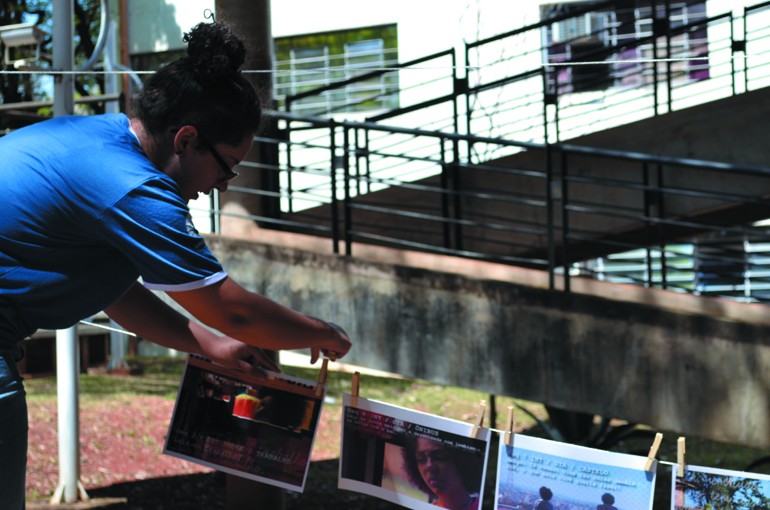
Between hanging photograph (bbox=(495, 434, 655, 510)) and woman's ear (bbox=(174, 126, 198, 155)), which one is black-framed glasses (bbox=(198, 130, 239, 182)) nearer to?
woman's ear (bbox=(174, 126, 198, 155))

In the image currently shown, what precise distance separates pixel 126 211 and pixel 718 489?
2.06 m

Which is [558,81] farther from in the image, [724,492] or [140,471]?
[724,492]

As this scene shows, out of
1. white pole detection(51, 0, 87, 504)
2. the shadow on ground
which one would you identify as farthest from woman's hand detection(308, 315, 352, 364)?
the shadow on ground

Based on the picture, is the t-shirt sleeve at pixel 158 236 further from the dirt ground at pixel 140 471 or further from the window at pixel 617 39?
the window at pixel 617 39

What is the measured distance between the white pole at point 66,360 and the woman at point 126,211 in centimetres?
413

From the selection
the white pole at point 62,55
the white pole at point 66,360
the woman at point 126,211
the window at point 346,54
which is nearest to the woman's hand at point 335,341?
the woman at point 126,211

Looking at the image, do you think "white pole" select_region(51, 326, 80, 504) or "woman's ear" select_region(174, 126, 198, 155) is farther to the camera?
"white pole" select_region(51, 326, 80, 504)

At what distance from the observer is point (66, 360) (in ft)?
20.9

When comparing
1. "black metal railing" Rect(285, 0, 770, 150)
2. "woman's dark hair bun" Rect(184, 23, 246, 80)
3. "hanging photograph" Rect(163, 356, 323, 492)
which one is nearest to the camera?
"woman's dark hair bun" Rect(184, 23, 246, 80)

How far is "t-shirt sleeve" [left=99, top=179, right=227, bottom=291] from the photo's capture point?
2104 millimetres

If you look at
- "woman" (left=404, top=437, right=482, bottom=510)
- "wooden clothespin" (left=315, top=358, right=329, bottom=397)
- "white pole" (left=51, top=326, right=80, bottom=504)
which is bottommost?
"white pole" (left=51, top=326, right=80, bottom=504)

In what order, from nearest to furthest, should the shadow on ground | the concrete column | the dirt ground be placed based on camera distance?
the concrete column
the shadow on ground
the dirt ground

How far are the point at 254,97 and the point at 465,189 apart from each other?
5.98 metres

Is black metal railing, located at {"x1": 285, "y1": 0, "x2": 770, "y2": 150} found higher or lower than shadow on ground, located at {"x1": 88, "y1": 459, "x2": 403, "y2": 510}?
higher
